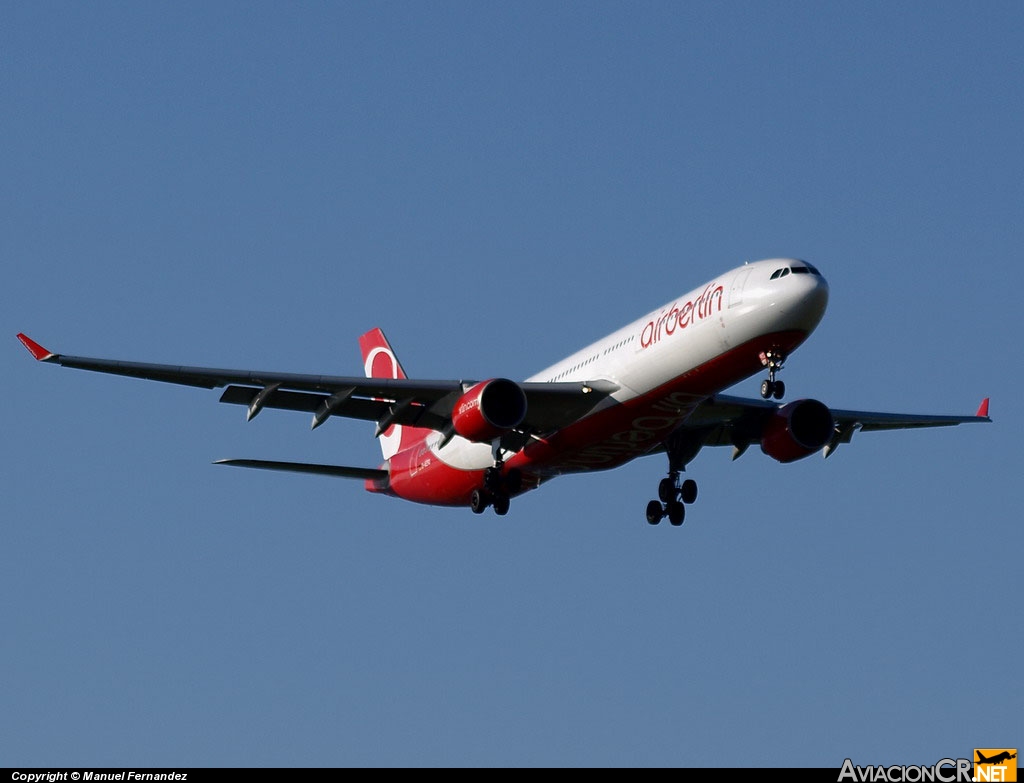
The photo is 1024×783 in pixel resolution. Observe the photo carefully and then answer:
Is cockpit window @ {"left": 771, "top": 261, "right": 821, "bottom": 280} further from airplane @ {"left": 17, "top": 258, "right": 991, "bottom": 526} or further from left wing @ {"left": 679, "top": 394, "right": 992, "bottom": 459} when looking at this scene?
left wing @ {"left": 679, "top": 394, "right": 992, "bottom": 459}

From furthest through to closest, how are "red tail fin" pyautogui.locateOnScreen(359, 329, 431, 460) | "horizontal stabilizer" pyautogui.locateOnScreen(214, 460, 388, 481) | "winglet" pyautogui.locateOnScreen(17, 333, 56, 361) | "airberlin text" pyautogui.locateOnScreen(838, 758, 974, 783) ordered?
"red tail fin" pyautogui.locateOnScreen(359, 329, 431, 460), "horizontal stabilizer" pyautogui.locateOnScreen(214, 460, 388, 481), "winglet" pyautogui.locateOnScreen(17, 333, 56, 361), "airberlin text" pyautogui.locateOnScreen(838, 758, 974, 783)

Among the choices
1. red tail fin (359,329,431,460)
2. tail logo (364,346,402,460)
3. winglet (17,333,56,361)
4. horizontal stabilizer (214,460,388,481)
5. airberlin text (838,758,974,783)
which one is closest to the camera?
airberlin text (838,758,974,783)

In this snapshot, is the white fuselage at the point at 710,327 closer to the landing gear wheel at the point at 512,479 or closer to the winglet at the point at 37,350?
the landing gear wheel at the point at 512,479

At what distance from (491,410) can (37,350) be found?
10.9 m

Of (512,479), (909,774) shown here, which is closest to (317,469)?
(512,479)

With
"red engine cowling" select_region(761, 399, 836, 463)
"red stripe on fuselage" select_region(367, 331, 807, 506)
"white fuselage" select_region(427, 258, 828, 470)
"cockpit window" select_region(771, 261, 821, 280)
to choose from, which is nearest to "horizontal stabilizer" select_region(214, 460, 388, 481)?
"red stripe on fuselage" select_region(367, 331, 807, 506)

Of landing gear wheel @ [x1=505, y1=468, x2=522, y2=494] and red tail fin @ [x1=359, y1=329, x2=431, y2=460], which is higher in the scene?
red tail fin @ [x1=359, y1=329, x2=431, y2=460]

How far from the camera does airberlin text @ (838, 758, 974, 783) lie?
30234 millimetres

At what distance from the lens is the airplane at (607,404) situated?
1588 inches

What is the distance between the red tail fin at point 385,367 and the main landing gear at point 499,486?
6712mm

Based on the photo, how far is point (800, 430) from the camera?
47.4 metres

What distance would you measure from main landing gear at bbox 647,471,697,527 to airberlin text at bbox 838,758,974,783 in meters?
18.0

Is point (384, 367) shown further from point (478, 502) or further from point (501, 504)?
point (501, 504)

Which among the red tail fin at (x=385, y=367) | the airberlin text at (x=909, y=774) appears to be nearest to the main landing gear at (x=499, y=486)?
the red tail fin at (x=385, y=367)
